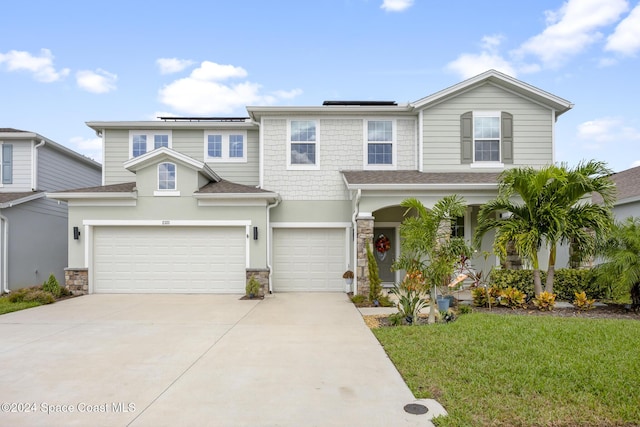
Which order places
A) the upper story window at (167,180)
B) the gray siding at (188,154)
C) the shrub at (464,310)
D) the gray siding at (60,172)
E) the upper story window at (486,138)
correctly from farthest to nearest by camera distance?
→ the gray siding at (60,172), the gray siding at (188,154), the upper story window at (486,138), the upper story window at (167,180), the shrub at (464,310)

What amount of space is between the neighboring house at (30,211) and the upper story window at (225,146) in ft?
19.2

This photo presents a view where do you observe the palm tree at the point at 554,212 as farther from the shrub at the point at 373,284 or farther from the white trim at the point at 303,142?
the white trim at the point at 303,142

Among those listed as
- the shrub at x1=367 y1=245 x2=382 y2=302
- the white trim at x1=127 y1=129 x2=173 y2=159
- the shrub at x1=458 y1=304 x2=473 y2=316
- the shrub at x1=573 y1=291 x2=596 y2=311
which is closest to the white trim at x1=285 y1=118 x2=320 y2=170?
the shrub at x1=367 y1=245 x2=382 y2=302

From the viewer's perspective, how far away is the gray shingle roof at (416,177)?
37.4 ft

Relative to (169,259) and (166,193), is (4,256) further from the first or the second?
(166,193)

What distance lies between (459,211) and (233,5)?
9.74m

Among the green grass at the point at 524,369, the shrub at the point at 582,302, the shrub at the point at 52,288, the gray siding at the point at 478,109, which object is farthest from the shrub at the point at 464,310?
the shrub at the point at 52,288

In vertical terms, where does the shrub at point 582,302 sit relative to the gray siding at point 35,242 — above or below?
below

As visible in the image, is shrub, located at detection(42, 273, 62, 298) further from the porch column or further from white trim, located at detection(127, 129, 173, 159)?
the porch column

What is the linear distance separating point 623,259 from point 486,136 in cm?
581

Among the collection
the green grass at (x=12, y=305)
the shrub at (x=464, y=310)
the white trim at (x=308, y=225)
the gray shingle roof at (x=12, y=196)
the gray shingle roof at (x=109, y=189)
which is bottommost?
the green grass at (x=12, y=305)

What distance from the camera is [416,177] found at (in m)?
12.0

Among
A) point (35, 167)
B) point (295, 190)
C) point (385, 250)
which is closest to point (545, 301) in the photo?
point (385, 250)

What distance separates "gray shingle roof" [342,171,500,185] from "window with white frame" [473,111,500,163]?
638 millimetres
